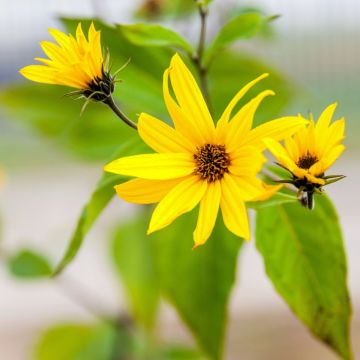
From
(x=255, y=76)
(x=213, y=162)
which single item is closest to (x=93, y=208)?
(x=213, y=162)

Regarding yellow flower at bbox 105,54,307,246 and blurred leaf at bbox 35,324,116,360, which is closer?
yellow flower at bbox 105,54,307,246

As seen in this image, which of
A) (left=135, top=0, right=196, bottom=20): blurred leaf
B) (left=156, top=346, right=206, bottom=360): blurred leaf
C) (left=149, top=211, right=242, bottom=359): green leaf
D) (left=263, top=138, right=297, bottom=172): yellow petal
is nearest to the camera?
(left=263, top=138, right=297, bottom=172): yellow petal

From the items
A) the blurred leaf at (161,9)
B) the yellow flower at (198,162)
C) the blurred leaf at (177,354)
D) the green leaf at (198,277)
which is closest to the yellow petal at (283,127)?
the yellow flower at (198,162)

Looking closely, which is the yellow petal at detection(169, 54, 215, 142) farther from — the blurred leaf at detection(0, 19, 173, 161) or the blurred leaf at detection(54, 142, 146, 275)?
the blurred leaf at detection(0, 19, 173, 161)

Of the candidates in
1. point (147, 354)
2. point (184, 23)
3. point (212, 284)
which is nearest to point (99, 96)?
point (212, 284)

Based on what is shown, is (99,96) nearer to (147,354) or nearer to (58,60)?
(58,60)

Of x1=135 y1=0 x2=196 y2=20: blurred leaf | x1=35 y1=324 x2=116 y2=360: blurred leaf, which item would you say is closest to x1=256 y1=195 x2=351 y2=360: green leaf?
x1=135 y1=0 x2=196 y2=20: blurred leaf

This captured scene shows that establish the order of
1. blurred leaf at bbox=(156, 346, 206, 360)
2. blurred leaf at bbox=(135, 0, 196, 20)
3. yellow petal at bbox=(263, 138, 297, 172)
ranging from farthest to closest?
blurred leaf at bbox=(156, 346, 206, 360)
blurred leaf at bbox=(135, 0, 196, 20)
yellow petal at bbox=(263, 138, 297, 172)
